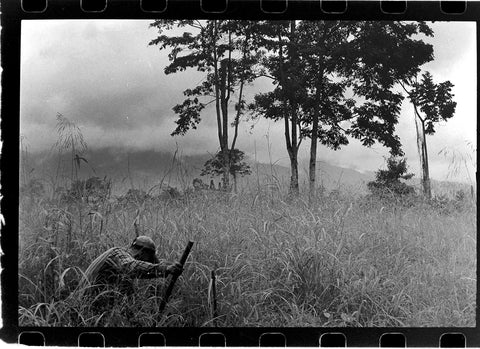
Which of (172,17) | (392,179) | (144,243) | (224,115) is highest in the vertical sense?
(172,17)

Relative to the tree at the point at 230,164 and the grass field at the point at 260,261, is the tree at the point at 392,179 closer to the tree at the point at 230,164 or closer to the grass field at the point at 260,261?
the grass field at the point at 260,261

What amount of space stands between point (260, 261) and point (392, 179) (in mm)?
1146

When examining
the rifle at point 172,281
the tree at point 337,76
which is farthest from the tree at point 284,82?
the rifle at point 172,281

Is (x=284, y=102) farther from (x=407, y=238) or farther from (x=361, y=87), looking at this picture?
(x=407, y=238)

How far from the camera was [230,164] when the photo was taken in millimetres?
4246

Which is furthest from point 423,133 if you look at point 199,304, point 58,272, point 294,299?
point 58,272

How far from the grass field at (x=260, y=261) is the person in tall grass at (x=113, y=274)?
0.07m

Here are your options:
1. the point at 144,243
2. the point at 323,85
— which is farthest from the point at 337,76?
the point at 144,243

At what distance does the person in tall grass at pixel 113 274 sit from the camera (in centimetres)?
392

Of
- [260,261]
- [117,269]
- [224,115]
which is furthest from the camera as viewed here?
[260,261]

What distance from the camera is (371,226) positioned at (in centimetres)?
467

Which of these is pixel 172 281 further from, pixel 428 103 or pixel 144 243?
pixel 428 103

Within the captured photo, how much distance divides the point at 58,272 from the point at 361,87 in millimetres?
2535

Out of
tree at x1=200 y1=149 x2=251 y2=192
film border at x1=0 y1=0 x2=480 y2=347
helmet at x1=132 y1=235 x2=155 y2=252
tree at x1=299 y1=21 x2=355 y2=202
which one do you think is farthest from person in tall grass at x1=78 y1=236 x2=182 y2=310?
tree at x1=299 y1=21 x2=355 y2=202
